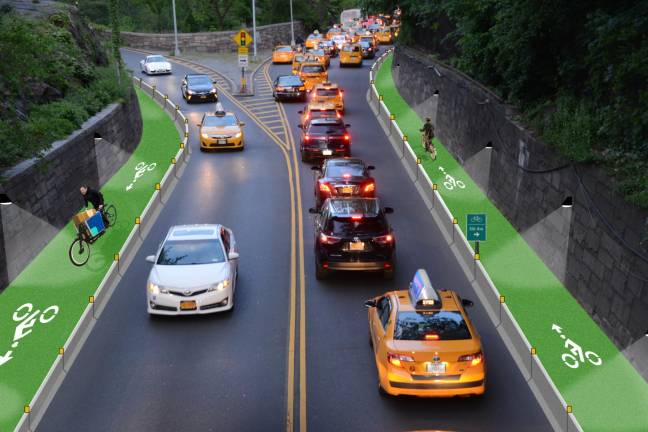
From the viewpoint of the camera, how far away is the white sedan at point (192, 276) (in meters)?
15.8

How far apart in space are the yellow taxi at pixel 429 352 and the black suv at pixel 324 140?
18111 mm

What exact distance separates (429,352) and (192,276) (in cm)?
619

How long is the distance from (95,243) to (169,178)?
6.59 m

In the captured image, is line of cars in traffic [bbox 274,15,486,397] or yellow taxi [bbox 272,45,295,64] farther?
yellow taxi [bbox 272,45,295,64]

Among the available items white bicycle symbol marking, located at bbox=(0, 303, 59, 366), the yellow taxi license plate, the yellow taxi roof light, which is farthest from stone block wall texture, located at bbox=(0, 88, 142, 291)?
the yellow taxi roof light

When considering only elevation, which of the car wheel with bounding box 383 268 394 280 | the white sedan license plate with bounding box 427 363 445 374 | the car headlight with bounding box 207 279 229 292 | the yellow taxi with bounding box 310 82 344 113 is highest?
the yellow taxi with bounding box 310 82 344 113

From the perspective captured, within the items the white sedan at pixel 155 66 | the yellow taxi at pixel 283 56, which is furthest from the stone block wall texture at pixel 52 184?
the yellow taxi at pixel 283 56

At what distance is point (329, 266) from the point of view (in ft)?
57.9

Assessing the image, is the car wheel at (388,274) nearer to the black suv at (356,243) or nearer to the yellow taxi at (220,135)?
the black suv at (356,243)

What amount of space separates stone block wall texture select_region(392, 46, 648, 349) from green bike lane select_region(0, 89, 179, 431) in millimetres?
10725

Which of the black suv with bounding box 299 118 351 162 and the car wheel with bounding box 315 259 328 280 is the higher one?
the black suv with bounding box 299 118 351 162

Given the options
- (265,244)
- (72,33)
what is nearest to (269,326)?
(265,244)

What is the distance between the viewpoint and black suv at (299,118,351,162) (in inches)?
1195

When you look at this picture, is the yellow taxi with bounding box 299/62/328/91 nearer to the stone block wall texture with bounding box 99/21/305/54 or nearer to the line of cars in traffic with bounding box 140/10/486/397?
the line of cars in traffic with bounding box 140/10/486/397
